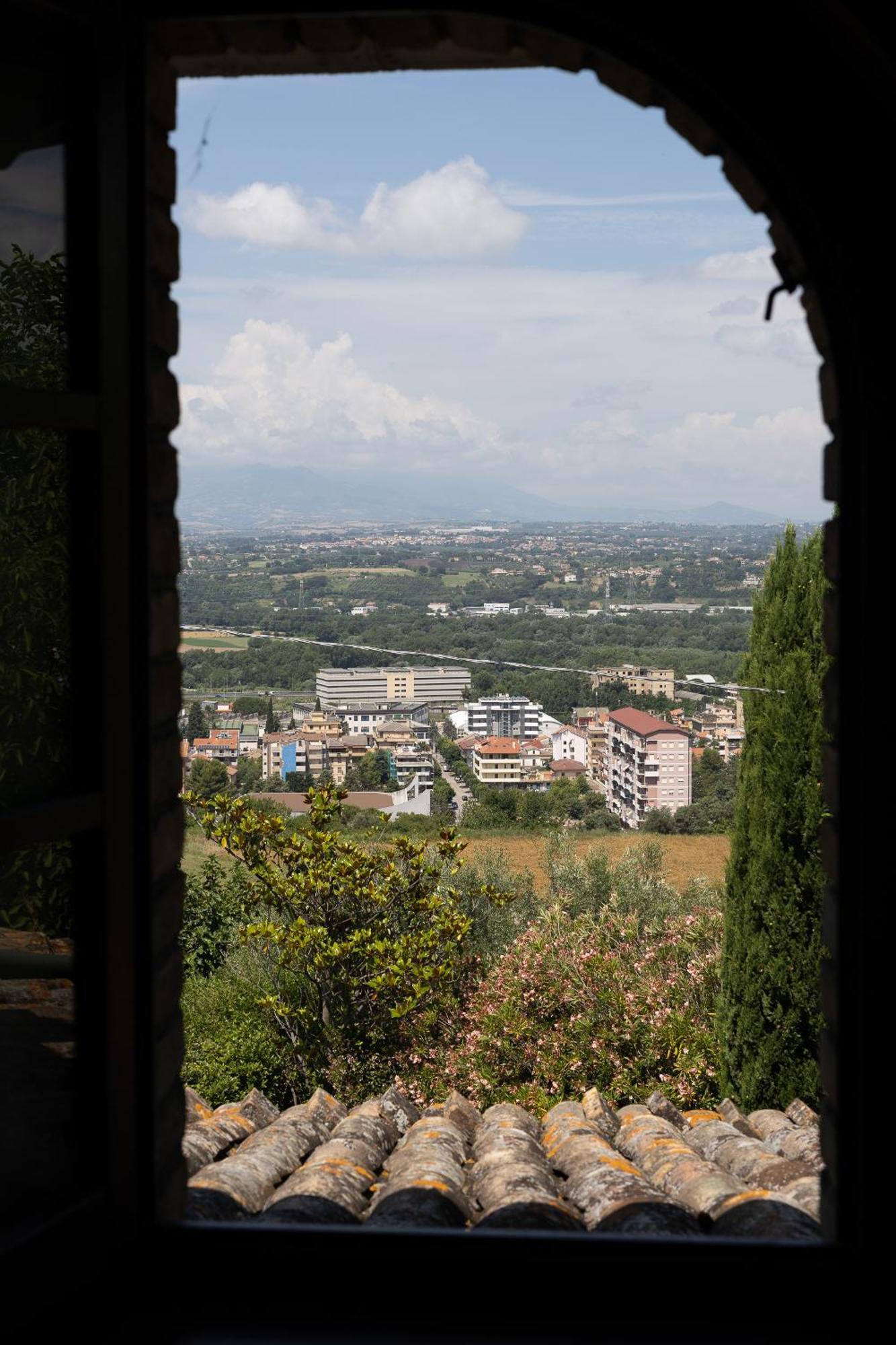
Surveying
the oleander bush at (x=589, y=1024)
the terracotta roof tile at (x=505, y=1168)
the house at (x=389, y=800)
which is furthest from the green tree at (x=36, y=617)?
→ the house at (x=389, y=800)

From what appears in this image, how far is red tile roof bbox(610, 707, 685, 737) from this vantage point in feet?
55.9

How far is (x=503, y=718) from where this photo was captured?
19250 millimetres

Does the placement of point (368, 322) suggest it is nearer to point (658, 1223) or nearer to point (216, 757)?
point (216, 757)

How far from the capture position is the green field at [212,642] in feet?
62.1

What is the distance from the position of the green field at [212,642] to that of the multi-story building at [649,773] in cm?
666

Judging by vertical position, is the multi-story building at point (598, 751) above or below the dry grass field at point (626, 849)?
above

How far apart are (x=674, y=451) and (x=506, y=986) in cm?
2912

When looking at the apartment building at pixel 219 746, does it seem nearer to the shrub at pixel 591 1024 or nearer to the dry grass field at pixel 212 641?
the dry grass field at pixel 212 641

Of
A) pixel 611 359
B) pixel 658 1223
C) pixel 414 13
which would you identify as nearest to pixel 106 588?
pixel 414 13

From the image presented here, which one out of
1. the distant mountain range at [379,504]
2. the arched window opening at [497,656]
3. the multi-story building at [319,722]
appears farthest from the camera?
the distant mountain range at [379,504]

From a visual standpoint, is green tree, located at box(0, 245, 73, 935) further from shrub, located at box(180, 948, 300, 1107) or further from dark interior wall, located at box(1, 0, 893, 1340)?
shrub, located at box(180, 948, 300, 1107)

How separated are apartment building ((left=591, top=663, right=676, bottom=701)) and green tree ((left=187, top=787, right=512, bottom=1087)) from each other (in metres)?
10.6

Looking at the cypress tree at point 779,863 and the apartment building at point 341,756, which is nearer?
the cypress tree at point 779,863

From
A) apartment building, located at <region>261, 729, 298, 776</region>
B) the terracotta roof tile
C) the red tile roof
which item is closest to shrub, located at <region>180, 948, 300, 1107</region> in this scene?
the terracotta roof tile
